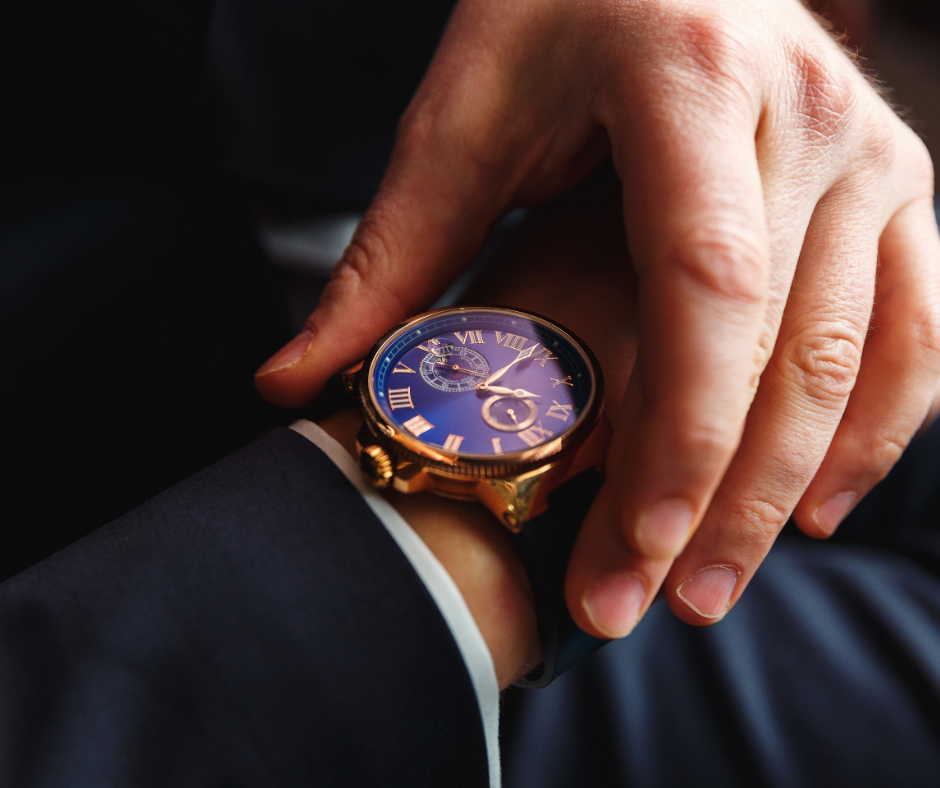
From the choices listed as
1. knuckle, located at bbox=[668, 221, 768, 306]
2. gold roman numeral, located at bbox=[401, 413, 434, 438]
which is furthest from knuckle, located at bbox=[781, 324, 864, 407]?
gold roman numeral, located at bbox=[401, 413, 434, 438]

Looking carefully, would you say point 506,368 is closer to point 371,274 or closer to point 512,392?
point 512,392

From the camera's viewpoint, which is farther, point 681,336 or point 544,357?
point 544,357

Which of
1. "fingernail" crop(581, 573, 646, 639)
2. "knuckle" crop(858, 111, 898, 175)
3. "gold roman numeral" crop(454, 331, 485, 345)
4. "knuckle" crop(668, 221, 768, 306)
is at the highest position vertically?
"knuckle" crop(858, 111, 898, 175)

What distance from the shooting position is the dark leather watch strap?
34.7 inches

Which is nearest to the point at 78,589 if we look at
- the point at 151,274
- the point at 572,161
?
the point at 151,274

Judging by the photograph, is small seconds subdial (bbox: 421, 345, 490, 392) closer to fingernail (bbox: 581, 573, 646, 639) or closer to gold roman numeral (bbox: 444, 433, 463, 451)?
gold roman numeral (bbox: 444, 433, 463, 451)

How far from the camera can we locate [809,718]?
0.89 metres

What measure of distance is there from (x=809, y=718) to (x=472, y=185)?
0.87m

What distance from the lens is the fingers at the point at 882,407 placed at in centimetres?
109

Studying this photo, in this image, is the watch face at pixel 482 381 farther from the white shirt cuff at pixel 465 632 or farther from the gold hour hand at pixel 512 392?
the white shirt cuff at pixel 465 632

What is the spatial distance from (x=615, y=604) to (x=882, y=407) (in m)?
→ 0.59

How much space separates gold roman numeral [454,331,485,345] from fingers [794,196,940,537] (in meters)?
0.56

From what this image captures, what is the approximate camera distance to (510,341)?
3.46 feet

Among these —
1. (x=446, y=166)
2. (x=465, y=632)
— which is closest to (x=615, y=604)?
(x=465, y=632)
